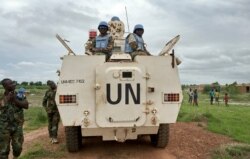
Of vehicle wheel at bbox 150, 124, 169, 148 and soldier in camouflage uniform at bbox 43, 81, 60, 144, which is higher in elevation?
soldier in camouflage uniform at bbox 43, 81, 60, 144

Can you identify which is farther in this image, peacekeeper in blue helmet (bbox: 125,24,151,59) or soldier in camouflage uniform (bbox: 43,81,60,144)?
soldier in camouflage uniform (bbox: 43,81,60,144)

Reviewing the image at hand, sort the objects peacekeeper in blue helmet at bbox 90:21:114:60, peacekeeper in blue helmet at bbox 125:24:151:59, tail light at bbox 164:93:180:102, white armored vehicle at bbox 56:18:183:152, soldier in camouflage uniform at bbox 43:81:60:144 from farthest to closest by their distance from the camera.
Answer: soldier in camouflage uniform at bbox 43:81:60:144, peacekeeper in blue helmet at bbox 90:21:114:60, peacekeeper in blue helmet at bbox 125:24:151:59, tail light at bbox 164:93:180:102, white armored vehicle at bbox 56:18:183:152

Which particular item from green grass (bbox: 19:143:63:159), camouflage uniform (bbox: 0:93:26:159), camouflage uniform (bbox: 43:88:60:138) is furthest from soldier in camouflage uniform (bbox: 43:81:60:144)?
camouflage uniform (bbox: 0:93:26:159)

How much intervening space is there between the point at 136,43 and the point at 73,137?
223cm

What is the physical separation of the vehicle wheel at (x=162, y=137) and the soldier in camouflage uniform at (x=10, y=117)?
272 centimetres

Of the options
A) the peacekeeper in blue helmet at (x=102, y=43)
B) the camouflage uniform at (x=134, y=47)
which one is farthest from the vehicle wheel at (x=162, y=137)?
the peacekeeper in blue helmet at (x=102, y=43)

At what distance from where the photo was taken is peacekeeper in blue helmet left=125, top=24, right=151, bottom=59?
8476 millimetres

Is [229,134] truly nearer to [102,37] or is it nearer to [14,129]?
[102,37]

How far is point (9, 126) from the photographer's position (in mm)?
7270

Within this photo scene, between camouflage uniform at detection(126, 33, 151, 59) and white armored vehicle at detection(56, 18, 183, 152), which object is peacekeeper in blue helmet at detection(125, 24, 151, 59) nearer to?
camouflage uniform at detection(126, 33, 151, 59)

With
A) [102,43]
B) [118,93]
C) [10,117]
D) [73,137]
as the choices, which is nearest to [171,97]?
[118,93]

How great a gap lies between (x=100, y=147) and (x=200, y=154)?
207cm

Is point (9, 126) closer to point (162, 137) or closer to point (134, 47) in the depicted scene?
point (134, 47)

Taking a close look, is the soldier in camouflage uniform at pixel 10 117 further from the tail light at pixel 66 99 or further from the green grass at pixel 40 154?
the green grass at pixel 40 154
